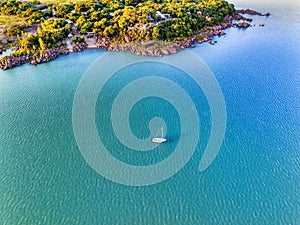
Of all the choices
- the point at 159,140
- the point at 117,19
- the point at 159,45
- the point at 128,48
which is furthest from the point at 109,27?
the point at 159,140

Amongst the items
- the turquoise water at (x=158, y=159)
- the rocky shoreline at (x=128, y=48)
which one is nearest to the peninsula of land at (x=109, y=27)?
the rocky shoreline at (x=128, y=48)

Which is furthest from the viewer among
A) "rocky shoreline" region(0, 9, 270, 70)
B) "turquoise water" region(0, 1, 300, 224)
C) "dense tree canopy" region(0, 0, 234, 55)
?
"dense tree canopy" region(0, 0, 234, 55)

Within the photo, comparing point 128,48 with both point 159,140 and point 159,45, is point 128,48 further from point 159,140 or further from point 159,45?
point 159,140

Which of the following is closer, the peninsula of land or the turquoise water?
the turquoise water

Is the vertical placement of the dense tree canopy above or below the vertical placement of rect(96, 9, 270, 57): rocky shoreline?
above

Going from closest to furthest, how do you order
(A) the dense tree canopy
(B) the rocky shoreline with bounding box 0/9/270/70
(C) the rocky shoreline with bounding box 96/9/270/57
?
1. (B) the rocky shoreline with bounding box 0/9/270/70
2. (C) the rocky shoreline with bounding box 96/9/270/57
3. (A) the dense tree canopy

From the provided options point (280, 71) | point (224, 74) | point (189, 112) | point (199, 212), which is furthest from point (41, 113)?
point (280, 71)

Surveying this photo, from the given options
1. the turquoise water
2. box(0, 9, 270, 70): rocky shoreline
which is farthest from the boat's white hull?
box(0, 9, 270, 70): rocky shoreline

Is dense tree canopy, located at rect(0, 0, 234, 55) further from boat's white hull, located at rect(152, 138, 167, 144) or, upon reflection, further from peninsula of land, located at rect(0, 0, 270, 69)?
boat's white hull, located at rect(152, 138, 167, 144)
